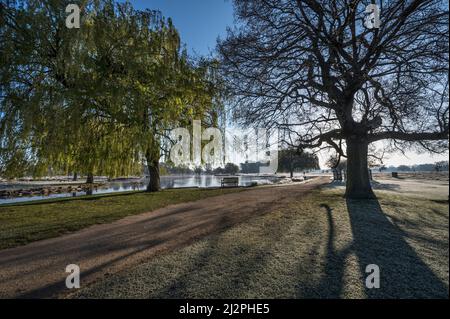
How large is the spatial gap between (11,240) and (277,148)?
423 inches

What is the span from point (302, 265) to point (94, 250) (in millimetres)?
4165

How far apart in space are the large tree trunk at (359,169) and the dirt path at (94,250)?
6414 millimetres

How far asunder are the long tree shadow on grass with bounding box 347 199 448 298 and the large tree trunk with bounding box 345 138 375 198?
481 centimetres

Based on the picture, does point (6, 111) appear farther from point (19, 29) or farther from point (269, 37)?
point (269, 37)

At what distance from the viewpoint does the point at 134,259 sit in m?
4.10

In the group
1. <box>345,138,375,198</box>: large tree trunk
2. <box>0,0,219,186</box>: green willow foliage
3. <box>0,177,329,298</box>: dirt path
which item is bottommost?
<box>0,177,329,298</box>: dirt path

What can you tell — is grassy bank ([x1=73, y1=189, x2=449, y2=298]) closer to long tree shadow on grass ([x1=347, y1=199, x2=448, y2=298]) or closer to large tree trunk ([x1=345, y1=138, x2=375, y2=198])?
long tree shadow on grass ([x1=347, y1=199, x2=448, y2=298])

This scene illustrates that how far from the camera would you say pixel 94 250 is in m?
4.67

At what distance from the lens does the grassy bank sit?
273cm

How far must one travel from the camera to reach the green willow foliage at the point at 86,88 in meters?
9.24

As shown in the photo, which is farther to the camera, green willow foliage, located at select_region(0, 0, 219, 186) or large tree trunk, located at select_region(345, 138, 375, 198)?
large tree trunk, located at select_region(345, 138, 375, 198)

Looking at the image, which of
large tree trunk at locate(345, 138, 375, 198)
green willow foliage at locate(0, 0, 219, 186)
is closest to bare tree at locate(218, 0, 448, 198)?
large tree trunk at locate(345, 138, 375, 198)

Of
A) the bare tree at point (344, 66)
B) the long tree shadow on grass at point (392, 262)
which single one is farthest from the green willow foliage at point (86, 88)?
the long tree shadow on grass at point (392, 262)
